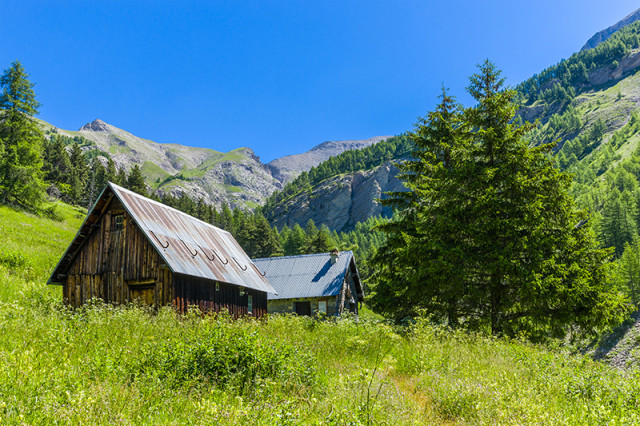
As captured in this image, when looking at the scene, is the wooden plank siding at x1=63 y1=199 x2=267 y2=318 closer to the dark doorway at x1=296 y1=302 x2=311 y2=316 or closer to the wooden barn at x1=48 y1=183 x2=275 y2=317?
the wooden barn at x1=48 y1=183 x2=275 y2=317

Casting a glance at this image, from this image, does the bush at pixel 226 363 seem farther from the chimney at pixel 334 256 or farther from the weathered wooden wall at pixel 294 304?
the chimney at pixel 334 256

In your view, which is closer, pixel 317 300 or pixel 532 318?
pixel 532 318

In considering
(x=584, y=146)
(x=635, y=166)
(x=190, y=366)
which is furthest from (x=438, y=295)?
(x=584, y=146)

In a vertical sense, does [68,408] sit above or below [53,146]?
below

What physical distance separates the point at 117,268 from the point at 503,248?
17788 millimetres

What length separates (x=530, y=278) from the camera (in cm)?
1661

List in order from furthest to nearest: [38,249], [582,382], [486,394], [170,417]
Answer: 1. [38,249]
2. [582,382]
3. [486,394]
4. [170,417]

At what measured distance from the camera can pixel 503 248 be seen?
18047mm

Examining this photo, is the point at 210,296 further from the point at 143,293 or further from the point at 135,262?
the point at 135,262

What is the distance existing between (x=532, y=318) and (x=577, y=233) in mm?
4254

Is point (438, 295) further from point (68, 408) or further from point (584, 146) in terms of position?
point (584, 146)

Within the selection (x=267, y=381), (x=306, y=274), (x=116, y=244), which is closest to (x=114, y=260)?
(x=116, y=244)

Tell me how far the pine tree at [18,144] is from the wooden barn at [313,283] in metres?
27.8

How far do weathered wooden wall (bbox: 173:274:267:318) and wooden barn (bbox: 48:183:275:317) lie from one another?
0.15ft
